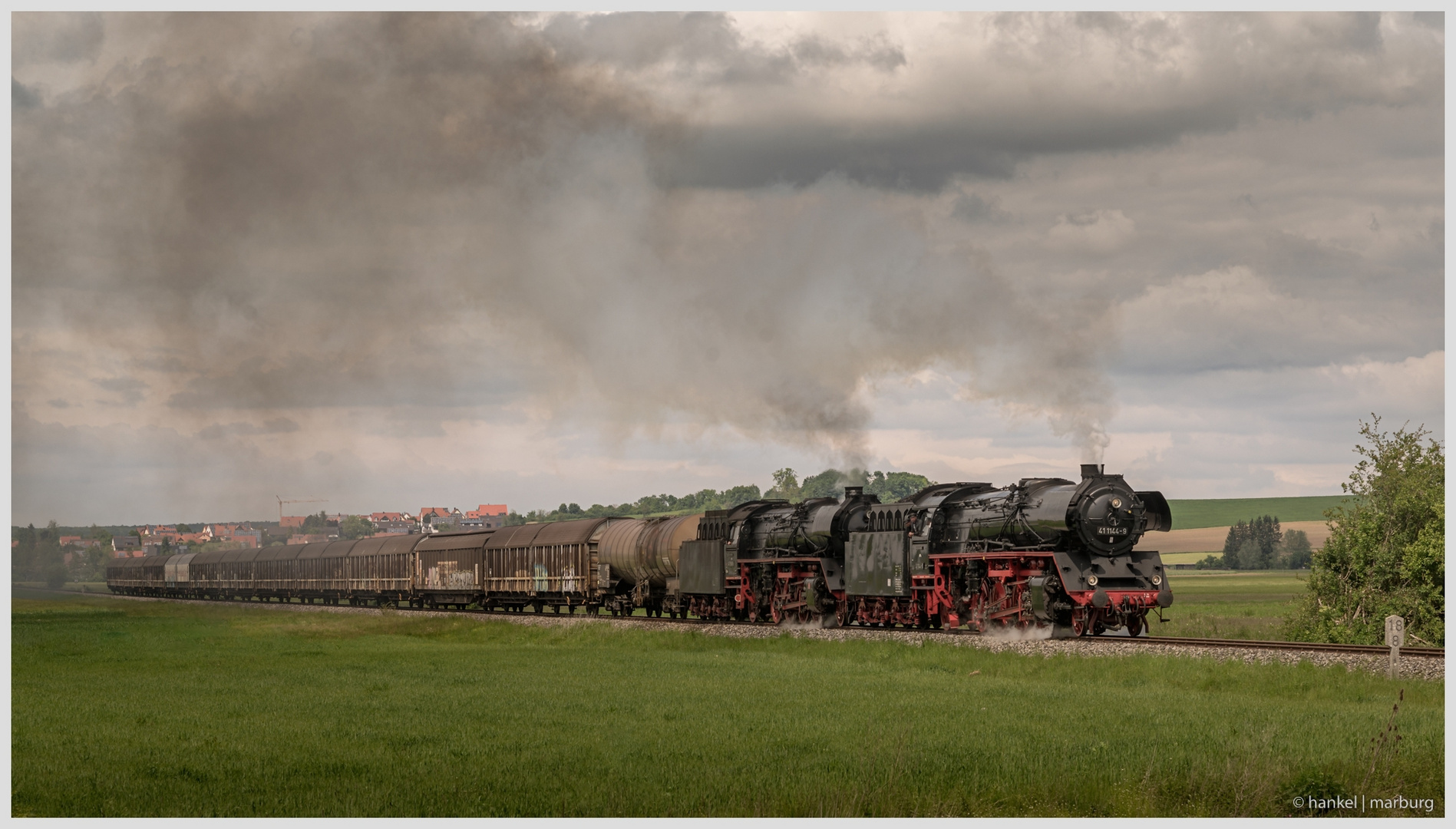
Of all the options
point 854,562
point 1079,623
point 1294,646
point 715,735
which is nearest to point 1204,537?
point 854,562

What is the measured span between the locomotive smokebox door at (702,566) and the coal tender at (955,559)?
73 mm

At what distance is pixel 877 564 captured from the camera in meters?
38.0

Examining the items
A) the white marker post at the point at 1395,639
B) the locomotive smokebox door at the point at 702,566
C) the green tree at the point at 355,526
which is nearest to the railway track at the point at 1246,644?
the white marker post at the point at 1395,639

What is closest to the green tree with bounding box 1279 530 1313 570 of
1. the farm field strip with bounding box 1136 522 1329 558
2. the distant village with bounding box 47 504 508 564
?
the farm field strip with bounding box 1136 522 1329 558

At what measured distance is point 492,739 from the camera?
2020 centimetres

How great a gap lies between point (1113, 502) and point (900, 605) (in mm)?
8910

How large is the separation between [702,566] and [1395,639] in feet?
88.5

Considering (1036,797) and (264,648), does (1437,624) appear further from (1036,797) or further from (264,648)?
(264,648)

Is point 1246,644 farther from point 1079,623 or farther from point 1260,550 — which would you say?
point 1260,550

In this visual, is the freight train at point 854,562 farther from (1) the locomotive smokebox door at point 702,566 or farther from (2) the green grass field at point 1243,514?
(2) the green grass field at point 1243,514

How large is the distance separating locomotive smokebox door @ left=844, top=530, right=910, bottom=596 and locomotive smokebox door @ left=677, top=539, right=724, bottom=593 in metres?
7.19

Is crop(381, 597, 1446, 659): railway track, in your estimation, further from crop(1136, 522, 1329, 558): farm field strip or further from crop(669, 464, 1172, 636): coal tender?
crop(1136, 522, 1329, 558): farm field strip

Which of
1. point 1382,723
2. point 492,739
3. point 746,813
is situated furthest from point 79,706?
point 1382,723

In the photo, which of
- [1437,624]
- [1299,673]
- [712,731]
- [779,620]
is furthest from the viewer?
[779,620]
